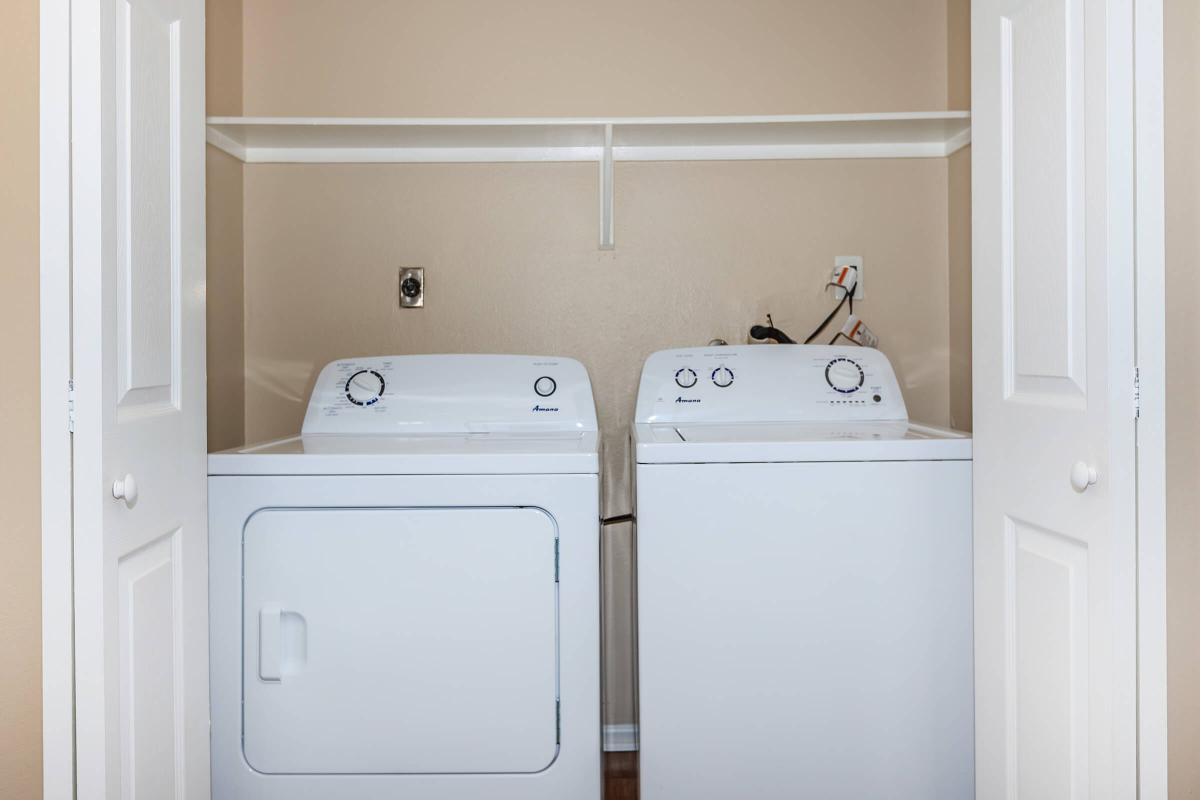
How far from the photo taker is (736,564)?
1.53m

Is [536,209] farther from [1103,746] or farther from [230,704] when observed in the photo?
[1103,746]

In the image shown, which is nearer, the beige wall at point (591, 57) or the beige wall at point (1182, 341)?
the beige wall at point (1182, 341)

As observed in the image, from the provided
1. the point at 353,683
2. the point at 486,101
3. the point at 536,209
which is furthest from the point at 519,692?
the point at 486,101

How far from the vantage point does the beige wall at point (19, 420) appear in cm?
114

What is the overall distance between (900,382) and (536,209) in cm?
101

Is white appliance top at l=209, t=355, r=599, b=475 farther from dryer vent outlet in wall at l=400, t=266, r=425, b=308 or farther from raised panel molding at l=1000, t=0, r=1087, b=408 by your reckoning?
raised panel molding at l=1000, t=0, r=1087, b=408

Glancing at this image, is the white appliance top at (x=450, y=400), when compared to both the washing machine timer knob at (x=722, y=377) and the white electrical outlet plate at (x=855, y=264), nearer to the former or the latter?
the washing machine timer knob at (x=722, y=377)

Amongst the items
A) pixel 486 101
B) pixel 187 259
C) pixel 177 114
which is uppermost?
pixel 486 101

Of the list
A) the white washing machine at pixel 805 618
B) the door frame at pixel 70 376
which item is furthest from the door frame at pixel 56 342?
the white washing machine at pixel 805 618

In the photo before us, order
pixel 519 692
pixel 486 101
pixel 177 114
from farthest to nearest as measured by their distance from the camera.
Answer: pixel 486 101 < pixel 519 692 < pixel 177 114

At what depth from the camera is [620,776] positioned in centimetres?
215

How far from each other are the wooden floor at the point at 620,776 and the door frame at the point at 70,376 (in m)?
1.16

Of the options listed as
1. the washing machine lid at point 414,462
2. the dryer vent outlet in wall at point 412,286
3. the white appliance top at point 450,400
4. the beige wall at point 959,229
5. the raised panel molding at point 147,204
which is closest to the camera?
the raised panel molding at point 147,204

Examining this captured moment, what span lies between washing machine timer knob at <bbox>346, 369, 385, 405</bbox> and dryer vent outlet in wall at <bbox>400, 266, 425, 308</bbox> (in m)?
0.30
